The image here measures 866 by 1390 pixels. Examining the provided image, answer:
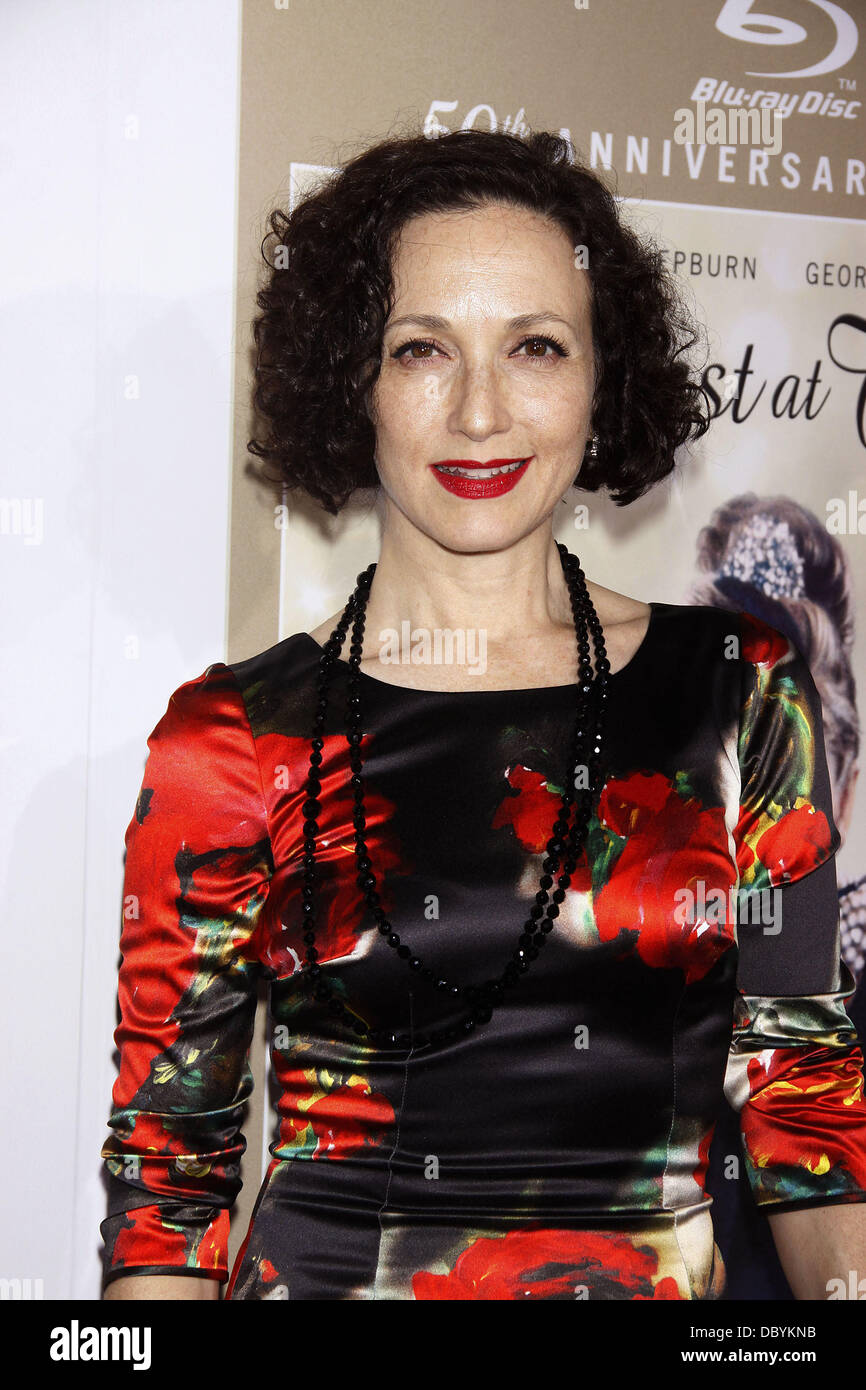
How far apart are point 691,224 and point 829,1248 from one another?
134 cm

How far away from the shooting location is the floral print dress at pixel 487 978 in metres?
1.32

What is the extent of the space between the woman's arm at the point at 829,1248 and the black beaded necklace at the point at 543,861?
1.34ft

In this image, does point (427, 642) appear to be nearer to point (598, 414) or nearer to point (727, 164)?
point (598, 414)

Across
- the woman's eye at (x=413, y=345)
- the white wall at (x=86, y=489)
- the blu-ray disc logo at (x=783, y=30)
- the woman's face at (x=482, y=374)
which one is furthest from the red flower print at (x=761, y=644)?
the blu-ray disc logo at (x=783, y=30)

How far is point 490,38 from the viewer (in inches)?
70.1

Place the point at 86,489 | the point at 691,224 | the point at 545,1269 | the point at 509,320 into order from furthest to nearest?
1. the point at 691,224
2. the point at 86,489
3. the point at 509,320
4. the point at 545,1269

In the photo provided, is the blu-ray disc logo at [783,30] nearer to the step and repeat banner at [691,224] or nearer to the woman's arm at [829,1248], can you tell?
the step and repeat banner at [691,224]

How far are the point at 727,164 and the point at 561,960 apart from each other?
3.91 feet

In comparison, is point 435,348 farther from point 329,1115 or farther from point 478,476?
point 329,1115

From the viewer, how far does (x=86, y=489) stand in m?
1.69

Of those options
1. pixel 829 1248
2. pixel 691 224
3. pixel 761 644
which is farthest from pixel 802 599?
pixel 829 1248

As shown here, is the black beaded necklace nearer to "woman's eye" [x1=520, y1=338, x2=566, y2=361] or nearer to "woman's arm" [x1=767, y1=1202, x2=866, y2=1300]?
"woman's eye" [x1=520, y1=338, x2=566, y2=361]

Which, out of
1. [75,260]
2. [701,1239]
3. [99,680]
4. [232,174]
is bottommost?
[701,1239]
